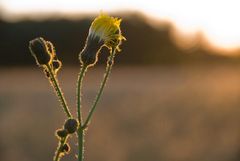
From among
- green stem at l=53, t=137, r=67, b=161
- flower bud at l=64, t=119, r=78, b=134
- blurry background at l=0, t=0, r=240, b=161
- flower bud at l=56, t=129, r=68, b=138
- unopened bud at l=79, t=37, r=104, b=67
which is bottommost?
blurry background at l=0, t=0, r=240, b=161

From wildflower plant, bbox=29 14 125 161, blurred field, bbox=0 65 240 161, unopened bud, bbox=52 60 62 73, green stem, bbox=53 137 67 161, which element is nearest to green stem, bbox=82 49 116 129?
wildflower plant, bbox=29 14 125 161

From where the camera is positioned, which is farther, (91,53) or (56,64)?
(91,53)

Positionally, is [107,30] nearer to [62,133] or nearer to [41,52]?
[41,52]

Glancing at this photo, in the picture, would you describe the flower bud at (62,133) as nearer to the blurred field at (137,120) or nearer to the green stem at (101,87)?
the green stem at (101,87)

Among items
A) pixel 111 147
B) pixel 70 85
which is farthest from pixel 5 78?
pixel 111 147

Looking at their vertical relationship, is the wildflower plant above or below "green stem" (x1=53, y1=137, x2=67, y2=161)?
above

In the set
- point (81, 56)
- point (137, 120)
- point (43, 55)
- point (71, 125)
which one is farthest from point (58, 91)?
point (137, 120)

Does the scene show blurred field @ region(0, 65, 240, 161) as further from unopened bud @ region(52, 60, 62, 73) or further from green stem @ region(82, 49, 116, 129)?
green stem @ region(82, 49, 116, 129)

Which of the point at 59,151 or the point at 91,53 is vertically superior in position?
the point at 91,53
